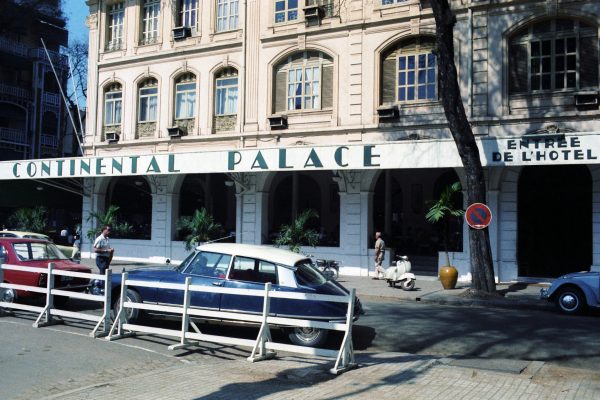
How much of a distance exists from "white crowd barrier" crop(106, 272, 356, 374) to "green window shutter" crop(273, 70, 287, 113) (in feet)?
50.3

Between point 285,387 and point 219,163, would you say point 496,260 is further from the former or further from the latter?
point 285,387

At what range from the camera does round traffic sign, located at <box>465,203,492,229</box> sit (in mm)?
16281

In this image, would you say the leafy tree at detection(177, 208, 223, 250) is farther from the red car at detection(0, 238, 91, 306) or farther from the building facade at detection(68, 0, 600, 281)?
the red car at detection(0, 238, 91, 306)

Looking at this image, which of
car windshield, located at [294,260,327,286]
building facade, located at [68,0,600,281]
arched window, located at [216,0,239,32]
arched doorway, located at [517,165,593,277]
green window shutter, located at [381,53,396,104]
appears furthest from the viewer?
arched window, located at [216,0,239,32]

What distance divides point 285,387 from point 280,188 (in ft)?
72.1

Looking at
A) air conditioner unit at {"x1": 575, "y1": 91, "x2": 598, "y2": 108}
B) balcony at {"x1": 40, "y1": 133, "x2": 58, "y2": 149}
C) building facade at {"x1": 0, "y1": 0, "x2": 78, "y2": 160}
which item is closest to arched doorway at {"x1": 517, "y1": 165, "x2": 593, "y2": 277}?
air conditioner unit at {"x1": 575, "y1": 91, "x2": 598, "y2": 108}

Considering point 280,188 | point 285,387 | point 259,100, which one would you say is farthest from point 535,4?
point 285,387

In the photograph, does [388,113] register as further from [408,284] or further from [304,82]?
[408,284]

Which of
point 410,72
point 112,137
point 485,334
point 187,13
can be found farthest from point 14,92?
point 485,334

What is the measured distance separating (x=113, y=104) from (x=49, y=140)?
22.3 meters

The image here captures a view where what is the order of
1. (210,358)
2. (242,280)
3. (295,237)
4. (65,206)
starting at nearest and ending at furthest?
(210,358) < (242,280) < (295,237) < (65,206)

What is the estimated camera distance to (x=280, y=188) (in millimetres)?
29000

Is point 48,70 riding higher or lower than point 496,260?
higher

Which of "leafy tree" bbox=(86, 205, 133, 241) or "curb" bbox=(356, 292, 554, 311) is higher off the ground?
"leafy tree" bbox=(86, 205, 133, 241)
